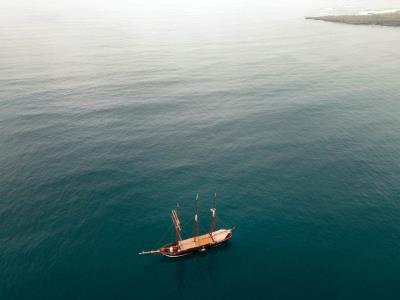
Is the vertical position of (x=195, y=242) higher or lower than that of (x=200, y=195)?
lower

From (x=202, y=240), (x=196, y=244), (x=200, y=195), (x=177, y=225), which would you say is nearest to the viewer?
(x=177, y=225)

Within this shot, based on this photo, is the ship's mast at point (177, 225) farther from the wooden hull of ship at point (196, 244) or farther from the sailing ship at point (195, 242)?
the wooden hull of ship at point (196, 244)

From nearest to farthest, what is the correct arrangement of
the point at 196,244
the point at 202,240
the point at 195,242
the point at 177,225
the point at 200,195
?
1. the point at 177,225
2. the point at 196,244
3. the point at 195,242
4. the point at 202,240
5. the point at 200,195

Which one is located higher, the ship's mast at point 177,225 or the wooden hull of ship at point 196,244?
the ship's mast at point 177,225

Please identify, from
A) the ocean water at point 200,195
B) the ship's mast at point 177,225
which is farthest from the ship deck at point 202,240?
the ocean water at point 200,195

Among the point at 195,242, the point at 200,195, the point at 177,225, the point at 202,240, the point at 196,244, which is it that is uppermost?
the point at 177,225

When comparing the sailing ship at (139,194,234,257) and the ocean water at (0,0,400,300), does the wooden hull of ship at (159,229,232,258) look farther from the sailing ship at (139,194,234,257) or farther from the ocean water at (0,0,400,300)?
the ocean water at (0,0,400,300)

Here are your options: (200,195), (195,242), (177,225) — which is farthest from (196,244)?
(200,195)

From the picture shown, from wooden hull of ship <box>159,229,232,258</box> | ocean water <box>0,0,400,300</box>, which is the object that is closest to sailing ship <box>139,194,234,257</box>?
wooden hull of ship <box>159,229,232,258</box>

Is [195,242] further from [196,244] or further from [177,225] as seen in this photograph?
[177,225]
